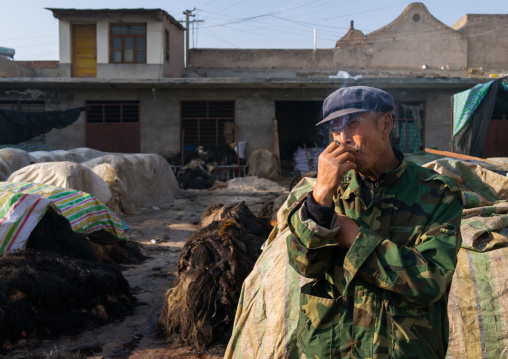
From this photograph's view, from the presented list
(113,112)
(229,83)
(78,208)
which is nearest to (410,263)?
(78,208)

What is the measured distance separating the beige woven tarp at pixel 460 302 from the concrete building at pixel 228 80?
11.8 m

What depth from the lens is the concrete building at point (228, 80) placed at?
54.4 ft

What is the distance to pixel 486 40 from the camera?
23.8m

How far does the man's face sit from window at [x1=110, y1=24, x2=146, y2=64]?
19062 millimetres

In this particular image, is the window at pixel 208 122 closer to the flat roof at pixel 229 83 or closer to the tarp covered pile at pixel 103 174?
the flat roof at pixel 229 83

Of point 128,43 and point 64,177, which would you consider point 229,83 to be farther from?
point 64,177

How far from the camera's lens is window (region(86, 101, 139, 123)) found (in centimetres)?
1725

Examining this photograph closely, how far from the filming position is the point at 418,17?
81.3 ft

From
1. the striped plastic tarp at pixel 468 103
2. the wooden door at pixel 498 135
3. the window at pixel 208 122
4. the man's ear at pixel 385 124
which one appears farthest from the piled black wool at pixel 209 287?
the wooden door at pixel 498 135

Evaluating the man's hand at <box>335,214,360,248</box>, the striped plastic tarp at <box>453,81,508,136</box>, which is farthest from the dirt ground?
the striped plastic tarp at <box>453,81,508,136</box>

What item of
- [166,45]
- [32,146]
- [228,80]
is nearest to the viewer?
[32,146]

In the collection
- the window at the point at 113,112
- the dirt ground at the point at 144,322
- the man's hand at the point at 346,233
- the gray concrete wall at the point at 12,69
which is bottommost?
the dirt ground at the point at 144,322

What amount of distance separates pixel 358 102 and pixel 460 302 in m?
1.53

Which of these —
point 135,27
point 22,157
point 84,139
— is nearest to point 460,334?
point 22,157
